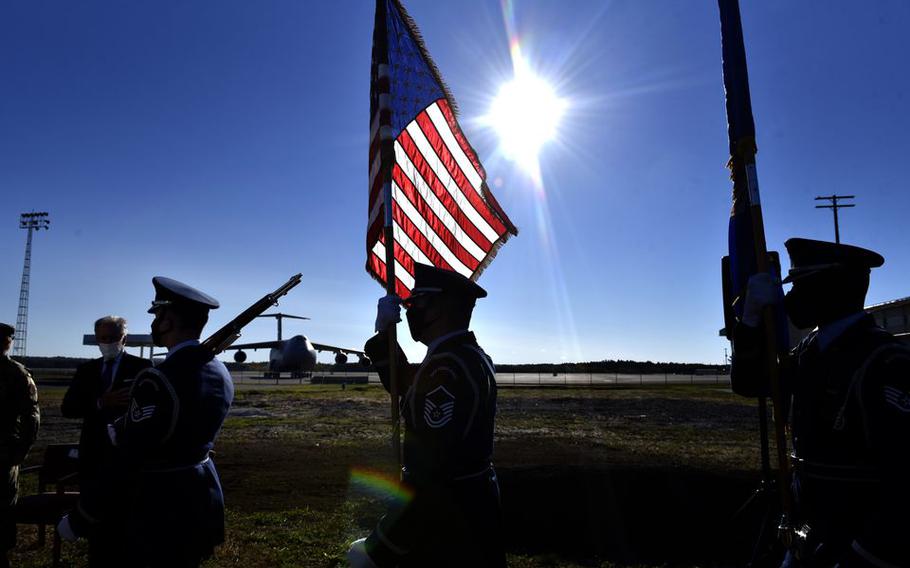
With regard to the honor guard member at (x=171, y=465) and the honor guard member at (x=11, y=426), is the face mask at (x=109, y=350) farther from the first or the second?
the honor guard member at (x=171, y=465)

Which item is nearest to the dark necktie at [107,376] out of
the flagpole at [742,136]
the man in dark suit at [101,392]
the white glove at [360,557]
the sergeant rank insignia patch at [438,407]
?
the man in dark suit at [101,392]

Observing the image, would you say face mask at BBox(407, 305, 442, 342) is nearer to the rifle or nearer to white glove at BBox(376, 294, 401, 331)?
white glove at BBox(376, 294, 401, 331)

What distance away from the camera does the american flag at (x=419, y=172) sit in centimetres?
470

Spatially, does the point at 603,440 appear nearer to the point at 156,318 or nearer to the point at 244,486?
the point at 244,486

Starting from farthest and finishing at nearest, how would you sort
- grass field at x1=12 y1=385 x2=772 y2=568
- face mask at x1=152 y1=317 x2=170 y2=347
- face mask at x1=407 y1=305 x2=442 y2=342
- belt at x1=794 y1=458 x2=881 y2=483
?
grass field at x1=12 y1=385 x2=772 y2=568 → face mask at x1=152 y1=317 x2=170 y2=347 → face mask at x1=407 y1=305 x2=442 y2=342 → belt at x1=794 y1=458 x2=881 y2=483

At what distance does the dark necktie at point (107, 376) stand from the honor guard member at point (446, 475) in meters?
3.19

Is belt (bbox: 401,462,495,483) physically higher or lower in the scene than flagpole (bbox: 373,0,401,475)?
lower

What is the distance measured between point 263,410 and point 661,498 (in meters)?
17.9

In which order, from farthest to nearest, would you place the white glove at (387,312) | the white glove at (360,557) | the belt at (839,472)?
1. the white glove at (387,312)
2. the white glove at (360,557)
3. the belt at (839,472)

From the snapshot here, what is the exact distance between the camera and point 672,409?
23.1m

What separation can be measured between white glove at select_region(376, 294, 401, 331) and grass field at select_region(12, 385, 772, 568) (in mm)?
3404

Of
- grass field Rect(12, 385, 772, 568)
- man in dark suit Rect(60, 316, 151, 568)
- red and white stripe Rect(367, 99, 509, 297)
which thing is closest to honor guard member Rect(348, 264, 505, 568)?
red and white stripe Rect(367, 99, 509, 297)

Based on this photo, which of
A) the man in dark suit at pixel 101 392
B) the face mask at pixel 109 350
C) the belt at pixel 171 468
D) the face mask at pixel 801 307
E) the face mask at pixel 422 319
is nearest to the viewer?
the face mask at pixel 801 307

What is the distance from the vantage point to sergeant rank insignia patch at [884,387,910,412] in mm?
2053
